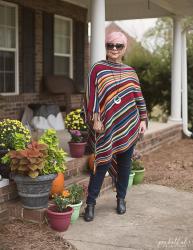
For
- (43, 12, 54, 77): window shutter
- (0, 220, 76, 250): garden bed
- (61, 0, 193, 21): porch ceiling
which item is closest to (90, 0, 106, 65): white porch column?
(0, 220, 76, 250): garden bed

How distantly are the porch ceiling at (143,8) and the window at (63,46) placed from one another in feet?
1.67

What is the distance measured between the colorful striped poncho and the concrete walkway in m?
0.63

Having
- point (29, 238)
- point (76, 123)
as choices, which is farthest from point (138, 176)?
point (29, 238)

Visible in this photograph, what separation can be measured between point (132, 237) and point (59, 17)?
604cm

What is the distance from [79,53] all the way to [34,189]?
6.05m

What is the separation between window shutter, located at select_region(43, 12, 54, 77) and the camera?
8328 millimetres

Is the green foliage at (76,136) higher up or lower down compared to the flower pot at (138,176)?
higher up

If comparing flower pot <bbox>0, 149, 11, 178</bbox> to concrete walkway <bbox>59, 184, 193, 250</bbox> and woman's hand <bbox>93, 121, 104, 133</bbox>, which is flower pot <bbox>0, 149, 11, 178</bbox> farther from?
woman's hand <bbox>93, 121, 104, 133</bbox>

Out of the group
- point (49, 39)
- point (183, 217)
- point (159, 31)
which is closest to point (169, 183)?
point (183, 217)

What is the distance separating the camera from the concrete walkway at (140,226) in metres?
3.70

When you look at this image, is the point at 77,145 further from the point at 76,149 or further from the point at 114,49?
the point at 114,49

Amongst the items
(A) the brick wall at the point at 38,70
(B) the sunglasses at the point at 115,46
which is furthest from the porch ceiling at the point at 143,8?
(B) the sunglasses at the point at 115,46

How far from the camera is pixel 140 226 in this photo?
13.5 feet

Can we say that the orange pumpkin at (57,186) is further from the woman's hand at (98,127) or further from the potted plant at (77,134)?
the potted plant at (77,134)
